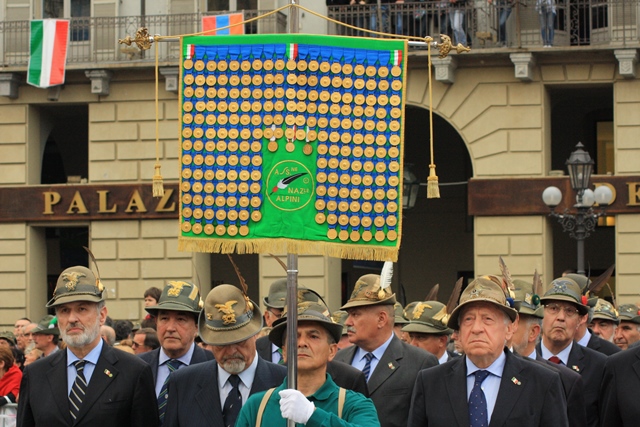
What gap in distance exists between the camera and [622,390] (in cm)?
870

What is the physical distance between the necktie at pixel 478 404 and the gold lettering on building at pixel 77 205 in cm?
2234

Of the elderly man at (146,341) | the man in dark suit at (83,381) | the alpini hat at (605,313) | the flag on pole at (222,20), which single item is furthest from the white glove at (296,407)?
the flag on pole at (222,20)

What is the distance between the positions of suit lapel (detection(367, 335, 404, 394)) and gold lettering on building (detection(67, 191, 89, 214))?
20.0 m

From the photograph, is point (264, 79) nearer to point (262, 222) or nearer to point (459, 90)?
point (262, 222)

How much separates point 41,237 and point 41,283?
1013mm

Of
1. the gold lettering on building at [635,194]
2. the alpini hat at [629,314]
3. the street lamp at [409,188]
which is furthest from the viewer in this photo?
the gold lettering on building at [635,194]

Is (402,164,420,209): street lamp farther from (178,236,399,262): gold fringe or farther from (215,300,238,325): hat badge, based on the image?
(178,236,399,262): gold fringe

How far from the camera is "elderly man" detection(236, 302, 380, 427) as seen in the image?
22.2ft

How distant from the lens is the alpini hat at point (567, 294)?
10.9 metres

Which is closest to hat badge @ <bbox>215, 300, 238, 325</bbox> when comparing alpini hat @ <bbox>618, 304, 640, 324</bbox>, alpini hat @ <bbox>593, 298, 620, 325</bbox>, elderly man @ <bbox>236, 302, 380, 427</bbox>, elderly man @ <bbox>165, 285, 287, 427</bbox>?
elderly man @ <bbox>165, 285, 287, 427</bbox>

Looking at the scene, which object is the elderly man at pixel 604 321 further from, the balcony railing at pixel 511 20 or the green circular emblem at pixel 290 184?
the balcony railing at pixel 511 20

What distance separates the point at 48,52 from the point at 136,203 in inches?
146

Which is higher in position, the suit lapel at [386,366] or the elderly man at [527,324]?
the elderly man at [527,324]

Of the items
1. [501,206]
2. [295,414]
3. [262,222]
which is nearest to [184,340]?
[262,222]
